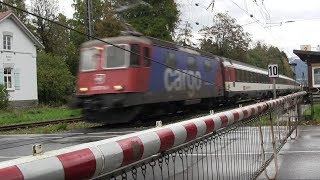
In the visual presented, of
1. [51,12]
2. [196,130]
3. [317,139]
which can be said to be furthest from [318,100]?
[51,12]

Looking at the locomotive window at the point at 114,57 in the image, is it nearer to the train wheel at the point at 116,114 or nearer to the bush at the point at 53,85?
the train wheel at the point at 116,114

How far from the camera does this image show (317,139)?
509 inches

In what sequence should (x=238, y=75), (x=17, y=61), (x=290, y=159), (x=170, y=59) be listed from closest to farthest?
(x=290, y=159) < (x=170, y=59) < (x=238, y=75) < (x=17, y=61)

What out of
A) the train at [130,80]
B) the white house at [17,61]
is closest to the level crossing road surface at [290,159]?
the train at [130,80]

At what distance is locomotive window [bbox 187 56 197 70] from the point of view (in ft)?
78.5

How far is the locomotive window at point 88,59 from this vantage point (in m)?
20.5

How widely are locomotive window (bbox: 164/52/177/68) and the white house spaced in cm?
2549

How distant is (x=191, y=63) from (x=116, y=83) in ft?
19.3

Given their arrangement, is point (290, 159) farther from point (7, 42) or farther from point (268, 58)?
point (268, 58)

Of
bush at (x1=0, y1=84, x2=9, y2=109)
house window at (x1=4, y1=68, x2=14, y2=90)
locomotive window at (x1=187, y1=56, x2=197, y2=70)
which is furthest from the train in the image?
house window at (x1=4, y1=68, x2=14, y2=90)

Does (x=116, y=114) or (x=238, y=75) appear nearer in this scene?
(x=116, y=114)

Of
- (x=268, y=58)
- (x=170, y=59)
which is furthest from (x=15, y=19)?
(x=268, y=58)

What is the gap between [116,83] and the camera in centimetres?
1945

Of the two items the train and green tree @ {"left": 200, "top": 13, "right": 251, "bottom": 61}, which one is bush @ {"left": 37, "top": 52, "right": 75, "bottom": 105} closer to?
green tree @ {"left": 200, "top": 13, "right": 251, "bottom": 61}
